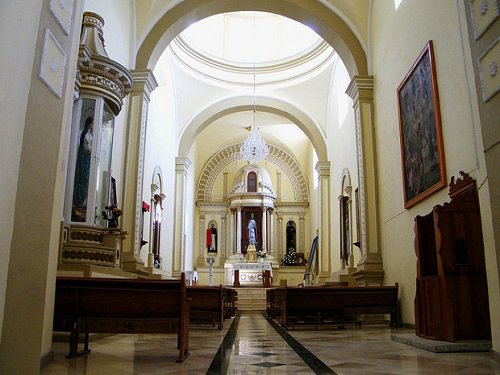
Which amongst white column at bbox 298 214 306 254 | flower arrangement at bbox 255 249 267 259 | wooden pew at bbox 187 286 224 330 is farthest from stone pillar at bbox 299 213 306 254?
wooden pew at bbox 187 286 224 330

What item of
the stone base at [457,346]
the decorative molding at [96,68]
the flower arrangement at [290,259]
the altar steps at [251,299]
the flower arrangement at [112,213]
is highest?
the decorative molding at [96,68]

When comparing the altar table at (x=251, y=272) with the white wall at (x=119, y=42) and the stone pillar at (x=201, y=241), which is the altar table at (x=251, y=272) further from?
the white wall at (x=119, y=42)

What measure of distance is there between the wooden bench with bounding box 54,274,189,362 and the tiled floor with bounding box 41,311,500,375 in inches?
10.5

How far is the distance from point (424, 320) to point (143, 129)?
651 cm

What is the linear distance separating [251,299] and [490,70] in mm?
13228

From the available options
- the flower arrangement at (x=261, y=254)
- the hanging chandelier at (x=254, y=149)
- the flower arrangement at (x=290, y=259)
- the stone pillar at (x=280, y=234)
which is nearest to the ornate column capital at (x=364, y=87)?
the hanging chandelier at (x=254, y=149)

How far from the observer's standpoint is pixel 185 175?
663 inches

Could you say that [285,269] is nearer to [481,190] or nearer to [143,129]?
[143,129]

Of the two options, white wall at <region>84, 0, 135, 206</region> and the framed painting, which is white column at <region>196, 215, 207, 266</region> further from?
the framed painting

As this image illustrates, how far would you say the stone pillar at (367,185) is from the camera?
9.36 m

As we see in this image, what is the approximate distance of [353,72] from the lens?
1053cm

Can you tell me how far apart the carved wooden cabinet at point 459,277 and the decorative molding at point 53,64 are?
3.97 m

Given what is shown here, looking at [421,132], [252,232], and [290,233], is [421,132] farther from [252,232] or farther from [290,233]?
[290,233]

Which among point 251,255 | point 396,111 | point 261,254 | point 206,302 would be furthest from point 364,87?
point 261,254
